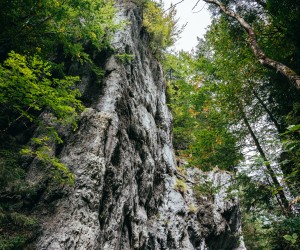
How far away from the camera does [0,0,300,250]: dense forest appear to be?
225 inches

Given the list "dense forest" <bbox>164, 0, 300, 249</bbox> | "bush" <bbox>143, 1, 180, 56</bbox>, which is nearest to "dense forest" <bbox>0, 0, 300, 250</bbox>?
"dense forest" <bbox>164, 0, 300, 249</bbox>

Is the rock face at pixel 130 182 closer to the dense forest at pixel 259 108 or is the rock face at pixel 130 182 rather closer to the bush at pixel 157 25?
the bush at pixel 157 25

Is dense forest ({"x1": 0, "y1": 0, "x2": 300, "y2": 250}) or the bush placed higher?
the bush

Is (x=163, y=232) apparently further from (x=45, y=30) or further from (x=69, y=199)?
(x=45, y=30)

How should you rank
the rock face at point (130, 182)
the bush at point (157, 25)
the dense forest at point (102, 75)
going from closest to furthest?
the dense forest at point (102, 75) → the rock face at point (130, 182) → the bush at point (157, 25)

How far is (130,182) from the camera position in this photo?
31.4ft

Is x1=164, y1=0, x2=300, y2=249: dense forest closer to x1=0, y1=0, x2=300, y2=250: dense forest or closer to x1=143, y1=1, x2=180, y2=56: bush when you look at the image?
x1=0, y1=0, x2=300, y2=250: dense forest

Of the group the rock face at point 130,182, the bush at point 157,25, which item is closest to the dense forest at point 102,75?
the rock face at point 130,182

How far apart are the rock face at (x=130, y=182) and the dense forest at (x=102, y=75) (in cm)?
59

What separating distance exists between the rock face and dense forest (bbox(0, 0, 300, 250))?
0.59m

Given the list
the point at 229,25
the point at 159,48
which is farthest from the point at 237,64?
the point at 159,48

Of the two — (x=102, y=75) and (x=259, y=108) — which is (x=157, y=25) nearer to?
(x=102, y=75)

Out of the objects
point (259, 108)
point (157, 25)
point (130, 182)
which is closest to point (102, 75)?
point (130, 182)

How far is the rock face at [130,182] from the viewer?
21.8 feet
